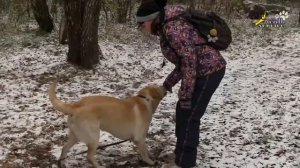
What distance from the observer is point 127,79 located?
7461 mm

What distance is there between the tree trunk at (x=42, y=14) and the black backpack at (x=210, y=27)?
6.95 metres

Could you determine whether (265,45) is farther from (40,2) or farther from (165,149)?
(165,149)

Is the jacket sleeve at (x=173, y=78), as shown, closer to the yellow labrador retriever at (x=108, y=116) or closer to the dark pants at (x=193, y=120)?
the yellow labrador retriever at (x=108, y=116)

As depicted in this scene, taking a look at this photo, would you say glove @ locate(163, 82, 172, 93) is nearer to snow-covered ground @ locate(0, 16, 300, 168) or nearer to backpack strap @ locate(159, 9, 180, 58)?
backpack strap @ locate(159, 9, 180, 58)

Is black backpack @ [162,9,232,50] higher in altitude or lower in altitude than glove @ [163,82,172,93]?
higher

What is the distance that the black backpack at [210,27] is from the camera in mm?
3559

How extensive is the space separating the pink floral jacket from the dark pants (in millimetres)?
83

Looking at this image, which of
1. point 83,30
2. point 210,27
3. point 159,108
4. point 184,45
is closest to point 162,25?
point 184,45

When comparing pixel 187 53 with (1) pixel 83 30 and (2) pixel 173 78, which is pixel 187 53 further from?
(1) pixel 83 30

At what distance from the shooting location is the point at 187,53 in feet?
11.3

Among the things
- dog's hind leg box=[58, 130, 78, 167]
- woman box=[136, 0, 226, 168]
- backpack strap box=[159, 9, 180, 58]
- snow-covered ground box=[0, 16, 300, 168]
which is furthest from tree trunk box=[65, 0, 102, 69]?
backpack strap box=[159, 9, 180, 58]

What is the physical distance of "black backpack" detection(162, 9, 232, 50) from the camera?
140 inches

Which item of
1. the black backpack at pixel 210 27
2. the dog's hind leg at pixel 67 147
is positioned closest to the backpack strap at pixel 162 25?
the black backpack at pixel 210 27

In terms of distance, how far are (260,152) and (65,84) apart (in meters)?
3.53
